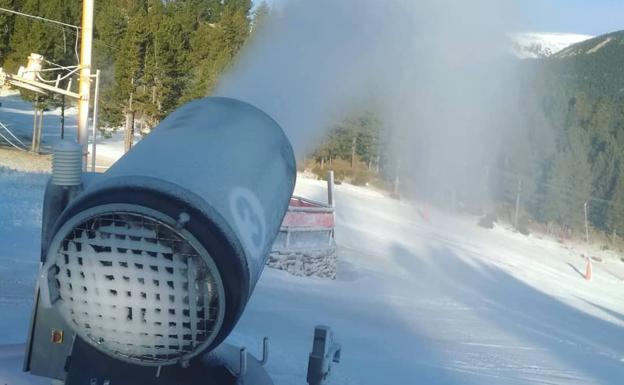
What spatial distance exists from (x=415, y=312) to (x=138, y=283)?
368 inches

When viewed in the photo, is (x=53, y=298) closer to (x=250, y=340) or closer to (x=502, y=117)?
(x=250, y=340)

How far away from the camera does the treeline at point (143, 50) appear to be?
21672 millimetres

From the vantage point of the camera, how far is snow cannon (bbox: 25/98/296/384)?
2926 millimetres

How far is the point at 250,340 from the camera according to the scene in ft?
25.3

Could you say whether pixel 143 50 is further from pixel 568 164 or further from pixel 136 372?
pixel 568 164

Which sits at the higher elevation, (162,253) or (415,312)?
(162,253)

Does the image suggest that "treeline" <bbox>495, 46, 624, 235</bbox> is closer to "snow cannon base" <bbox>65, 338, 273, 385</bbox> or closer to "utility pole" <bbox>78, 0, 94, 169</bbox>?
"utility pole" <bbox>78, 0, 94, 169</bbox>

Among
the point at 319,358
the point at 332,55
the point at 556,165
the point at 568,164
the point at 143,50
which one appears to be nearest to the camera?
the point at 319,358

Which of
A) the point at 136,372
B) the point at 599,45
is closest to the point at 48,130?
the point at 136,372

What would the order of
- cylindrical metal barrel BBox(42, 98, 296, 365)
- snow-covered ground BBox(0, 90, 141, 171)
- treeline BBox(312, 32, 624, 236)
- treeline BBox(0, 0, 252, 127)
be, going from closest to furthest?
cylindrical metal barrel BBox(42, 98, 296, 365)
treeline BBox(0, 0, 252, 127)
snow-covered ground BBox(0, 90, 141, 171)
treeline BBox(312, 32, 624, 236)

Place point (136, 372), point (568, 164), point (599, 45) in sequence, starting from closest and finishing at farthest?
point (136, 372) → point (568, 164) → point (599, 45)

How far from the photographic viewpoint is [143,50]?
23297 mm

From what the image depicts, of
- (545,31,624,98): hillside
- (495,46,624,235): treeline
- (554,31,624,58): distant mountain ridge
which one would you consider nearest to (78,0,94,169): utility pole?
(495,46,624,235): treeline

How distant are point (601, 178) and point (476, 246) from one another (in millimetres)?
25636
